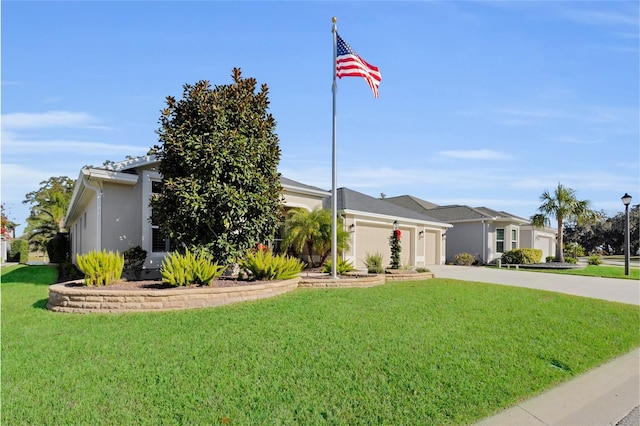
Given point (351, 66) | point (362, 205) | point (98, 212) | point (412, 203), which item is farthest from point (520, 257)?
point (98, 212)

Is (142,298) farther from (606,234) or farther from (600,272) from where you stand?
(606,234)

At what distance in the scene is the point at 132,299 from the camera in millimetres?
7102

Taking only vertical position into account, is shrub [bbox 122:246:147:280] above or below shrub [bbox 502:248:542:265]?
above

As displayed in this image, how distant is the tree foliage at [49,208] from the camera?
27.2 m

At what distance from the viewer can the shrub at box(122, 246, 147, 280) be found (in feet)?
34.8

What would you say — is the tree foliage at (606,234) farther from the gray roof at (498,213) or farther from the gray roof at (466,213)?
the gray roof at (466,213)

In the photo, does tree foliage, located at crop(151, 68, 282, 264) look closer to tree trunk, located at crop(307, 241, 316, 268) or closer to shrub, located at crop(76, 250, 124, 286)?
shrub, located at crop(76, 250, 124, 286)

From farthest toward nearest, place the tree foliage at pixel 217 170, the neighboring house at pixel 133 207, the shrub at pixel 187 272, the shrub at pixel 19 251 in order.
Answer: the shrub at pixel 19 251
the neighboring house at pixel 133 207
the tree foliage at pixel 217 170
the shrub at pixel 187 272

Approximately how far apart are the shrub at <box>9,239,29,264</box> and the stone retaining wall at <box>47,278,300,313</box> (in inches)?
943

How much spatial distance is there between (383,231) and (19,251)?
28122 mm

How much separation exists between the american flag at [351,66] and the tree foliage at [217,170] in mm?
2492

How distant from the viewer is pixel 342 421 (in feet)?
11.3

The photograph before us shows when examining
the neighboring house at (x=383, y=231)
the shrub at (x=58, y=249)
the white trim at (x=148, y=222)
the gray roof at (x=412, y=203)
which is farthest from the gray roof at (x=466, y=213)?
the shrub at (x=58, y=249)

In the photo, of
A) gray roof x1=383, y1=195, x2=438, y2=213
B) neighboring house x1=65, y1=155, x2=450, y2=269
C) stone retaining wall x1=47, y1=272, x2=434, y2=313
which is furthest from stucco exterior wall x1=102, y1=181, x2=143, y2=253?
gray roof x1=383, y1=195, x2=438, y2=213
